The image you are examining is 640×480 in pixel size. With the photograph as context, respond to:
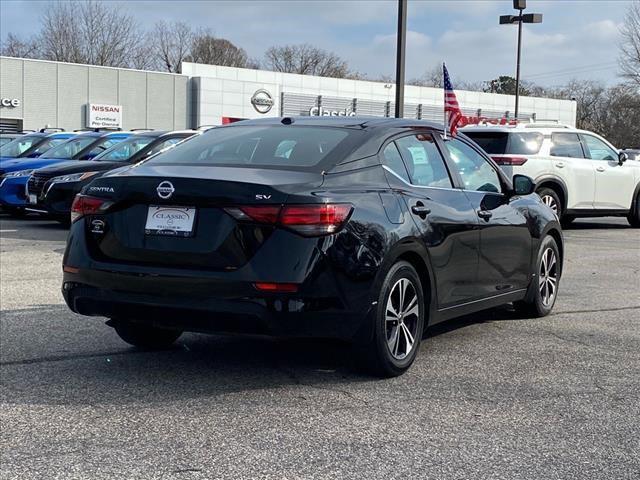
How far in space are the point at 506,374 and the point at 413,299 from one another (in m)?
0.74

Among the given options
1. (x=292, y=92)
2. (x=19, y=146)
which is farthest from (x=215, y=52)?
(x=19, y=146)

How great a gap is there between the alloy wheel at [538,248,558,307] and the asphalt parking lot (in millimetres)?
325

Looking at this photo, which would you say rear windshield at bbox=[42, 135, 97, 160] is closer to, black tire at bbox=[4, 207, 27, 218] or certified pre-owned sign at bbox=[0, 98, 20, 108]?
black tire at bbox=[4, 207, 27, 218]

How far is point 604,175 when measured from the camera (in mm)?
15758

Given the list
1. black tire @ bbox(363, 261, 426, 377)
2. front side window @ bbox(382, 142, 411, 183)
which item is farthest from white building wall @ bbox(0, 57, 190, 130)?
black tire @ bbox(363, 261, 426, 377)

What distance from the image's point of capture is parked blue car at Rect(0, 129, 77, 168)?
745 inches

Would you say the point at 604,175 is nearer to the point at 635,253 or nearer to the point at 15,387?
the point at 635,253

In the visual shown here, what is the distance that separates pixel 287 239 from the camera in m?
4.63

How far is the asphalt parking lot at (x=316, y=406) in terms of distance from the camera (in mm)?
3871

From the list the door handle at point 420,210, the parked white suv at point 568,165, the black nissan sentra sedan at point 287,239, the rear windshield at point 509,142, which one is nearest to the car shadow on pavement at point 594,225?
the parked white suv at point 568,165

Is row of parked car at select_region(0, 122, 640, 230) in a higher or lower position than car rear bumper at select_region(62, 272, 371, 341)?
higher

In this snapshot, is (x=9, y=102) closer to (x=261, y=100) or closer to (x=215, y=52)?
(x=261, y=100)

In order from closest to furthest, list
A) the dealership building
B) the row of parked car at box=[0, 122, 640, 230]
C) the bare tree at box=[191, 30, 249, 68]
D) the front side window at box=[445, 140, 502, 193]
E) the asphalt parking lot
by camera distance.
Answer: the asphalt parking lot → the front side window at box=[445, 140, 502, 193] → the row of parked car at box=[0, 122, 640, 230] → the dealership building → the bare tree at box=[191, 30, 249, 68]

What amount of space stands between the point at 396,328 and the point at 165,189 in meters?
1.60
